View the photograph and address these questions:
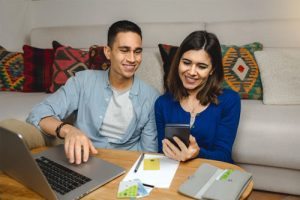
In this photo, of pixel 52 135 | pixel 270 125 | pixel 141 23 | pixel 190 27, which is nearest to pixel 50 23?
pixel 141 23

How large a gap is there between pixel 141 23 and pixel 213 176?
190 centimetres

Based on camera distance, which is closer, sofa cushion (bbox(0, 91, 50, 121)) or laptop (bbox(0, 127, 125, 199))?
laptop (bbox(0, 127, 125, 199))

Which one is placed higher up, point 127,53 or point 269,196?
point 127,53

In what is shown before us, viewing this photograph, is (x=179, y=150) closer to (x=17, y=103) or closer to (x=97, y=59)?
(x=97, y=59)

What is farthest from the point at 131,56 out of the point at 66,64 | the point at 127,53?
the point at 66,64

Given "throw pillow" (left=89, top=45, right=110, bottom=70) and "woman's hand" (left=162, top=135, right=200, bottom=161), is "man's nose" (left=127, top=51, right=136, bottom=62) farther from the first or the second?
"throw pillow" (left=89, top=45, right=110, bottom=70)

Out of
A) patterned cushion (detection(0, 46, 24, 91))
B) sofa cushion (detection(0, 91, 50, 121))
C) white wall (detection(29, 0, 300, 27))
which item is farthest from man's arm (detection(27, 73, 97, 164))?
white wall (detection(29, 0, 300, 27))

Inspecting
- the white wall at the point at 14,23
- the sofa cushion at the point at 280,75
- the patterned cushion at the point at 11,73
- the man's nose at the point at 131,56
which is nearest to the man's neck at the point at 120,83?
the man's nose at the point at 131,56

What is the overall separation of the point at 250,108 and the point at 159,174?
111 cm

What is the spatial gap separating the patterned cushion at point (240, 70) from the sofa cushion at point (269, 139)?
265mm

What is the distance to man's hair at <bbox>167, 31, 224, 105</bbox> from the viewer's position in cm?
150

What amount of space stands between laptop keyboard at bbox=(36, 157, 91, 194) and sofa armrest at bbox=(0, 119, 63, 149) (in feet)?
0.70

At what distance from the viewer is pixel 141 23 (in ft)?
8.81

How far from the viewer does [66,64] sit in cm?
240
